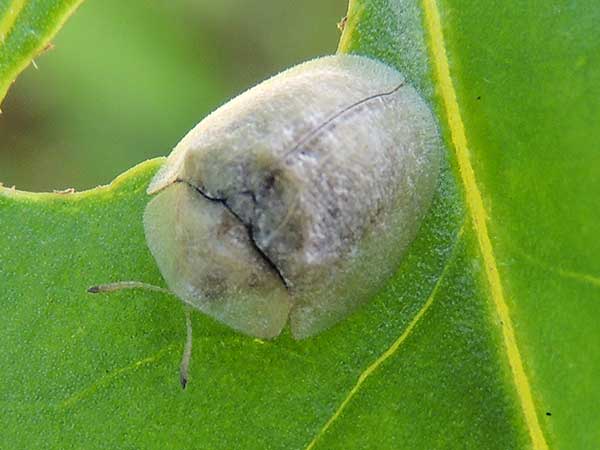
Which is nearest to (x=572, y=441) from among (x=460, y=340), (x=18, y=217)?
(x=460, y=340)

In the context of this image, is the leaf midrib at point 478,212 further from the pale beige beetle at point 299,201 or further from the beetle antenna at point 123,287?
the beetle antenna at point 123,287

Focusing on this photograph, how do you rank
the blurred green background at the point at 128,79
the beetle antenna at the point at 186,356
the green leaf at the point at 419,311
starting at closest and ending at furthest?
the green leaf at the point at 419,311 < the beetle antenna at the point at 186,356 < the blurred green background at the point at 128,79

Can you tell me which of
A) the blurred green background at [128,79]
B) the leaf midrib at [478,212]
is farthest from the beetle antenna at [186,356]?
the blurred green background at [128,79]

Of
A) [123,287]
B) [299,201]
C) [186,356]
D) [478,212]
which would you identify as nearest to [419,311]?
[478,212]

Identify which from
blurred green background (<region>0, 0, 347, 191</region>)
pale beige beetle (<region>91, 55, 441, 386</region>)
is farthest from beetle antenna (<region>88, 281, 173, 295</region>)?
blurred green background (<region>0, 0, 347, 191</region>)

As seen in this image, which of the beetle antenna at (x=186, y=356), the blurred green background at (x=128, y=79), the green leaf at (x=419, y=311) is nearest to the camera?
the green leaf at (x=419, y=311)

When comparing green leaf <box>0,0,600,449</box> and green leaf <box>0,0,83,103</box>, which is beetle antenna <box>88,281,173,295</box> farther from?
green leaf <box>0,0,83,103</box>
